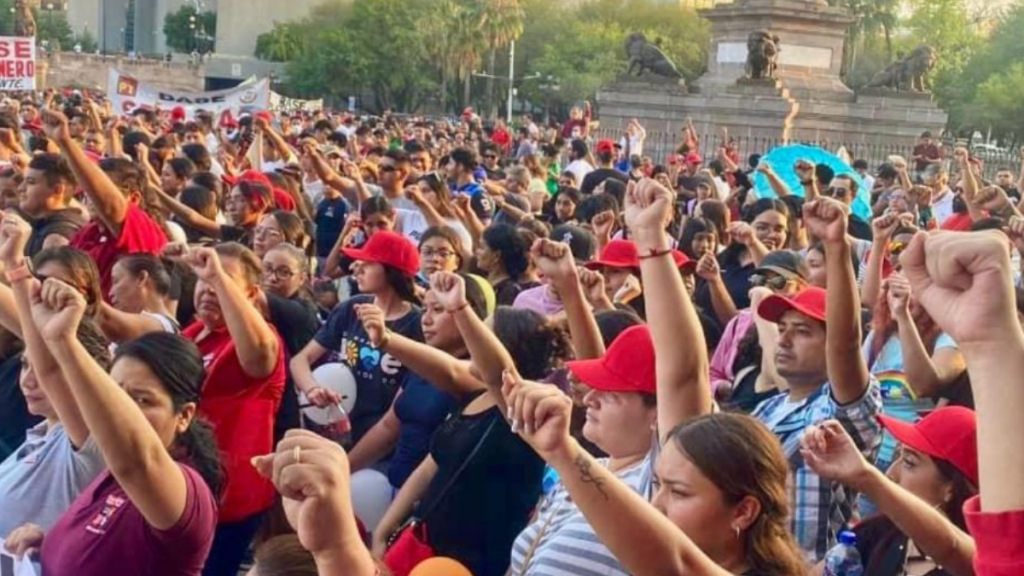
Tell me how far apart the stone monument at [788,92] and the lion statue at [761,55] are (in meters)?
0.02

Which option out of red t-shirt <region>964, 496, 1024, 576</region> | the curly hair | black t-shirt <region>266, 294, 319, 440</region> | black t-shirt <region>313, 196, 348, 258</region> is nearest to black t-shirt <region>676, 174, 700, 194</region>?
black t-shirt <region>313, 196, 348, 258</region>

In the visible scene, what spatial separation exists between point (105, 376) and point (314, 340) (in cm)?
254

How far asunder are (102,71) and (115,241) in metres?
77.8

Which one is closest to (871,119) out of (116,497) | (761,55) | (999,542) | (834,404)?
(761,55)

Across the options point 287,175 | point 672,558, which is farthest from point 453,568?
point 287,175

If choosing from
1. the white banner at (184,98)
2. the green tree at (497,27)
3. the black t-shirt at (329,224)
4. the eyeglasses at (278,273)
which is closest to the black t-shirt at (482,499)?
the eyeglasses at (278,273)

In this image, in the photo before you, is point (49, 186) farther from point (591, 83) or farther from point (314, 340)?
point (591, 83)

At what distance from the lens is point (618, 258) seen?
21.7 ft

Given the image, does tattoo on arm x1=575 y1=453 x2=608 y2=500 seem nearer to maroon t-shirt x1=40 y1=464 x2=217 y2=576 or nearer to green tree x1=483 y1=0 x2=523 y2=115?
maroon t-shirt x1=40 y1=464 x2=217 y2=576

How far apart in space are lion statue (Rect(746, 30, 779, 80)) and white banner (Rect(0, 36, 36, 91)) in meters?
14.8

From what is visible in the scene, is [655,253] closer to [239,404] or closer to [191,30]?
[239,404]

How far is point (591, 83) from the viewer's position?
214 feet

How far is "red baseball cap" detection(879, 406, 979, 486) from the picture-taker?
3.59 meters

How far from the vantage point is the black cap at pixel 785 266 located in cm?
643
